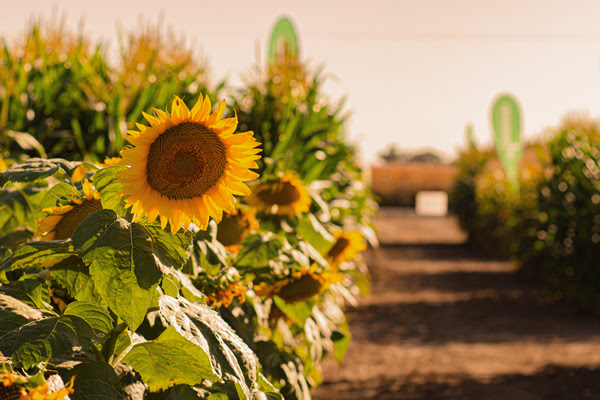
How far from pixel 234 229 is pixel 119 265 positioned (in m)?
0.93

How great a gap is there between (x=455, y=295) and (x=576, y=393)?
13.7 ft

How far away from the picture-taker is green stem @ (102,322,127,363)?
1.26 m

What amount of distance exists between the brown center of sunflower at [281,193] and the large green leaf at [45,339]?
4.44ft

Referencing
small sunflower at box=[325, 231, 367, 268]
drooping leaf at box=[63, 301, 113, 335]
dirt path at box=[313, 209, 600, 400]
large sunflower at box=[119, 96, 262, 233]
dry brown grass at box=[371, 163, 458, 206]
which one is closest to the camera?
drooping leaf at box=[63, 301, 113, 335]

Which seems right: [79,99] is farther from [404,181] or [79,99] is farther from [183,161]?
[404,181]

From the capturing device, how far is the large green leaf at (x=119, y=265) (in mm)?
1083

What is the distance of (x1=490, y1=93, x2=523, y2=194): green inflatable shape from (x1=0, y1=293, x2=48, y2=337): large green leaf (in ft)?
43.7

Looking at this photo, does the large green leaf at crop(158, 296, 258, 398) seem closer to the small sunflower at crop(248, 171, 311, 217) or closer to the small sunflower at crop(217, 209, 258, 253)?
the small sunflower at crop(217, 209, 258, 253)

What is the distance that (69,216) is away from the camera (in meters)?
1.38

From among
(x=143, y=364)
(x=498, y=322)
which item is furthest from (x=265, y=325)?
(x=498, y=322)

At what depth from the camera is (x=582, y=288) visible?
21.6ft

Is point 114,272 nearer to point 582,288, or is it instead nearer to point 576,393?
point 576,393

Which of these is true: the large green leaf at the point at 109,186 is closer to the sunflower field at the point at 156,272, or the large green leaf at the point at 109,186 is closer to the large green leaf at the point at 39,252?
the sunflower field at the point at 156,272

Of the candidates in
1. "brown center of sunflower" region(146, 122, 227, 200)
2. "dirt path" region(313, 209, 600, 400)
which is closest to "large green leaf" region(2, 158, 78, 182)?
"brown center of sunflower" region(146, 122, 227, 200)
